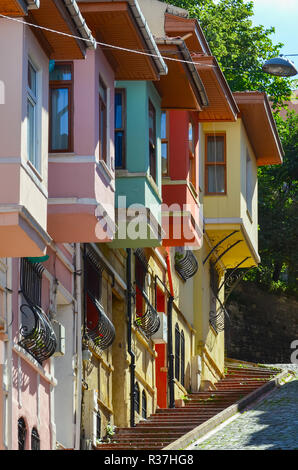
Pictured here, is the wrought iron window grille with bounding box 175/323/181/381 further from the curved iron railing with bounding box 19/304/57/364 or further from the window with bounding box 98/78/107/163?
the window with bounding box 98/78/107/163

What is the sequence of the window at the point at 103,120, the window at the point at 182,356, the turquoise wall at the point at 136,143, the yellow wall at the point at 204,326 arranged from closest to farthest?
the window at the point at 103,120, the turquoise wall at the point at 136,143, the window at the point at 182,356, the yellow wall at the point at 204,326

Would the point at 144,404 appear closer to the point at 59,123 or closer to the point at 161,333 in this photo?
the point at 161,333

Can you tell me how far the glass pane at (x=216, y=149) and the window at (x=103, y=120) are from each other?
14.4 meters

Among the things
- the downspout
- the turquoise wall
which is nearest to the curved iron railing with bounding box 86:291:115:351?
the downspout

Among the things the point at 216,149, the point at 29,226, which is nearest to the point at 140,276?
the point at 216,149

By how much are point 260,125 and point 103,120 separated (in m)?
15.8

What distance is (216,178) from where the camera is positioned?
3781cm

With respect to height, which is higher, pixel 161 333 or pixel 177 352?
pixel 177 352

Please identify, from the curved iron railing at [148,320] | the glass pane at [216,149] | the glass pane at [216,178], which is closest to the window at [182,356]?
the glass pane at [216,178]

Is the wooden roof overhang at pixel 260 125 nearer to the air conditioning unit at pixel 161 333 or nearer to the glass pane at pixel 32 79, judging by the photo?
the air conditioning unit at pixel 161 333

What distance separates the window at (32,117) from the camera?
1970 cm

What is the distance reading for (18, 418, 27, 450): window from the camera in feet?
74.1

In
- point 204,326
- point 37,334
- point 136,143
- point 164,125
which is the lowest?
point 37,334

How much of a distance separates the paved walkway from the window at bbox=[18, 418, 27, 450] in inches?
165
